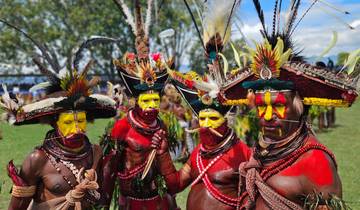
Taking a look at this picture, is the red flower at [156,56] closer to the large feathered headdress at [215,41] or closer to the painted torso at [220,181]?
the large feathered headdress at [215,41]

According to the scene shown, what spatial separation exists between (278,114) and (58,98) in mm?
1901

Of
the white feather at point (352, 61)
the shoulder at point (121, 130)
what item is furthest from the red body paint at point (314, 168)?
the shoulder at point (121, 130)

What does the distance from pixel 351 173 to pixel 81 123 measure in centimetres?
744

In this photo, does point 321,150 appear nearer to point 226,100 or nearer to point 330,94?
point 330,94

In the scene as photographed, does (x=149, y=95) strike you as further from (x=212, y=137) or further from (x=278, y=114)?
(x=278, y=114)

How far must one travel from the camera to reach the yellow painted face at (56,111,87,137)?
3.98 meters

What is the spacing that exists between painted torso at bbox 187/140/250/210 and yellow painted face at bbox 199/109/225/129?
272 mm

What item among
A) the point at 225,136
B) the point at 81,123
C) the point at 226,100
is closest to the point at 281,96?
the point at 226,100

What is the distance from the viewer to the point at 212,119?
434 centimetres

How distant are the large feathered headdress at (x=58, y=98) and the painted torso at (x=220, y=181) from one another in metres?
1.14

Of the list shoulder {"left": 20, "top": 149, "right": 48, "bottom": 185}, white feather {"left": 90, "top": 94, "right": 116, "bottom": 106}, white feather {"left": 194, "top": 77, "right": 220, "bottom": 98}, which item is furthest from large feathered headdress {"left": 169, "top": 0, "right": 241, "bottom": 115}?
shoulder {"left": 20, "top": 149, "right": 48, "bottom": 185}

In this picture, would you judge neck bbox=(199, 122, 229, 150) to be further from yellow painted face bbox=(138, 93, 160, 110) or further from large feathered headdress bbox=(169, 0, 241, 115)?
yellow painted face bbox=(138, 93, 160, 110)

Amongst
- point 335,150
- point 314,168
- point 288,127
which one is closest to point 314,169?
point 314,168

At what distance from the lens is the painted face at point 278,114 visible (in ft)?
10.6
